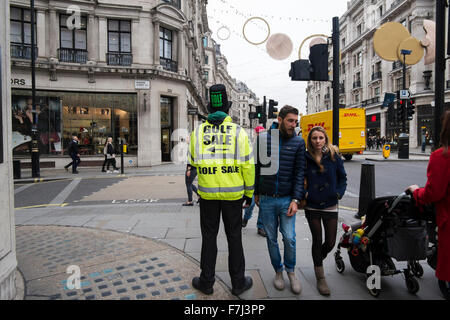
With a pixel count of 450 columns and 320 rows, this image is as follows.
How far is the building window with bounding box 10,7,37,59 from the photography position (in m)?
16.9

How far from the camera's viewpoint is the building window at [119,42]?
60.6 ft

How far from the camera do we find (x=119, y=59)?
61.0ft

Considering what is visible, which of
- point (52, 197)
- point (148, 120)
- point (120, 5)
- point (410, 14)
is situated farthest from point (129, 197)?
point (410, 14)

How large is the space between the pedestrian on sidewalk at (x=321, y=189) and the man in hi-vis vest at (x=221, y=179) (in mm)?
667

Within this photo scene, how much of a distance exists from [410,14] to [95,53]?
3279cm

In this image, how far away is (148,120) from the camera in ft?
61.8

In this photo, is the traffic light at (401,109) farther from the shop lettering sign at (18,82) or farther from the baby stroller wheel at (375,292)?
the shop lettering sign at (18,82)

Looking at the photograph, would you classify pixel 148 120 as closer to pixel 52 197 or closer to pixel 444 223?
pixel 52 197

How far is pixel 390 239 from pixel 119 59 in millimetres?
19020

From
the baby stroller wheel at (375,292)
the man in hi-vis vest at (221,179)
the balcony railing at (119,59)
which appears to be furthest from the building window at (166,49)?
the baby stroller wheel at (375,292)

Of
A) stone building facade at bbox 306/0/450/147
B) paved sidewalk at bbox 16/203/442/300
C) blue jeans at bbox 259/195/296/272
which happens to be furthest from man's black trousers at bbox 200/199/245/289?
stone building facade at bbox 306/0/450/147

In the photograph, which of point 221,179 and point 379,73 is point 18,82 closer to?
point 221,179

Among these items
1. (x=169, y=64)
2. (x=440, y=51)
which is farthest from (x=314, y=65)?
(x=169, y=64)

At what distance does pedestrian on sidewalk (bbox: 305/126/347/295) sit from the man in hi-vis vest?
67 cm
